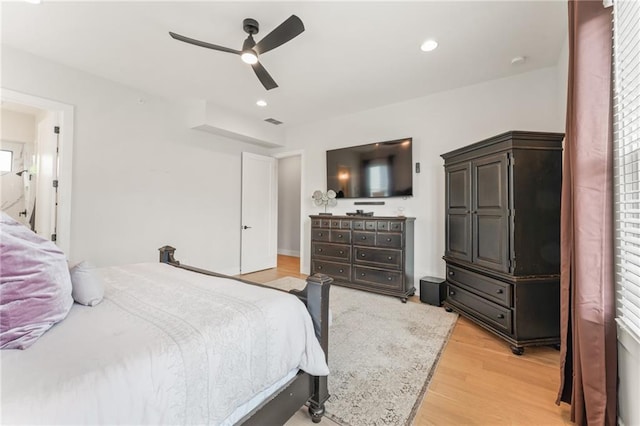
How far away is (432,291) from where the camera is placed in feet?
10.9

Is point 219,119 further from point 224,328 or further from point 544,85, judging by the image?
point 544,85

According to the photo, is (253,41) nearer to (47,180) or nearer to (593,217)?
(593,217)

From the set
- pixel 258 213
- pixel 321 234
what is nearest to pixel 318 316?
pixel 321 234

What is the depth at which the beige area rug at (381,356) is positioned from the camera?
1.61 metres

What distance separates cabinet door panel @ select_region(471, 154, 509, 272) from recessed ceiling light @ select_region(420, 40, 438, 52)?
1.22 m

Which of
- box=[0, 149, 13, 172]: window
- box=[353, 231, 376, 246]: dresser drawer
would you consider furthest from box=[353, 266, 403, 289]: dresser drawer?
box=[0, 149, 13, 172]: window

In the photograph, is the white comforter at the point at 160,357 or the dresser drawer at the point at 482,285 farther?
the dresser drawer at the point at 482,285

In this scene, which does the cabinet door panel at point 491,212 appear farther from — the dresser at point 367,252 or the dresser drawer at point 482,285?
the dresser at point 367,252

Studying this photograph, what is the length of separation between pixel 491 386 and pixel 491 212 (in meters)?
1.46

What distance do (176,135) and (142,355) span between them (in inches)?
156

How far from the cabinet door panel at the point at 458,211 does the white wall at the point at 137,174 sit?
357 centimetres

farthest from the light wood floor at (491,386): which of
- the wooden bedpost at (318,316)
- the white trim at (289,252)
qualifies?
the white trim at (289,252)

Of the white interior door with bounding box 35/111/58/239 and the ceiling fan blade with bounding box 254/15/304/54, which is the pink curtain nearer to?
the ceiling fan blade with bounding box 254/15/304/54

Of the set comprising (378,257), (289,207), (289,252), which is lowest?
(289,252)
